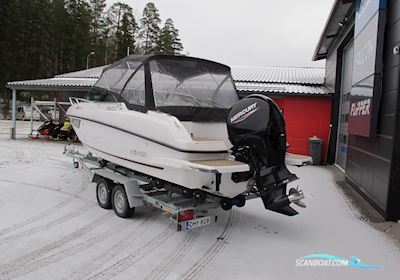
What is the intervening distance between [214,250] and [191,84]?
2.53 meters

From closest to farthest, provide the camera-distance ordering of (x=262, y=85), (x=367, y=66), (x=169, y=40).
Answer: (x=367, y=66) → (x=262, y=85) → (x=169, y=40)

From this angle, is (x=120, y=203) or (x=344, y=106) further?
(x=344, y=106)

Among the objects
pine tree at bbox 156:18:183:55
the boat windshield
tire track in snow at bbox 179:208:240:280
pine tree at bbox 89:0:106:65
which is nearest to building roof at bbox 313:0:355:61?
the boat windshield

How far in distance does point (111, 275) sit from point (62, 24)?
152 feet

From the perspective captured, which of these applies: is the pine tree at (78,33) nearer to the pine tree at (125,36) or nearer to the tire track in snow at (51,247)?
the pine tree at (125,36)

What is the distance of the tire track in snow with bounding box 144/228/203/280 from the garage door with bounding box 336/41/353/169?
27.5ft

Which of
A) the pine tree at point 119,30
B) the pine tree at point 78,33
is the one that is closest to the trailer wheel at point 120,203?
the pine tree at point 78,33

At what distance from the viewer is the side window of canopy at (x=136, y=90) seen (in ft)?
17.7

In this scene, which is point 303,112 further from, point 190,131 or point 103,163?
point 190,131

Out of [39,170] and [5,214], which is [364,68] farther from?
[39,170]

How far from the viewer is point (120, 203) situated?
5586 mm

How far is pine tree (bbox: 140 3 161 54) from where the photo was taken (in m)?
49.8

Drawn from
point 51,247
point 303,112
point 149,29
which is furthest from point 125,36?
point 51,247

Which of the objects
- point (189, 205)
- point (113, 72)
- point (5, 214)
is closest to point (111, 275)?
point (189, 205)
